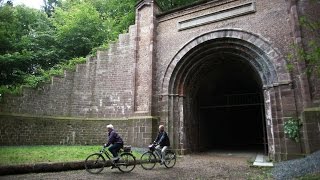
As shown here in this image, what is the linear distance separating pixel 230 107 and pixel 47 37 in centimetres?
1647

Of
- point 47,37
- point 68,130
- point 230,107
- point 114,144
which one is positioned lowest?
point 114,144

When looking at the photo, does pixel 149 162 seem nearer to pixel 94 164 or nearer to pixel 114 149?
pixel 114 149

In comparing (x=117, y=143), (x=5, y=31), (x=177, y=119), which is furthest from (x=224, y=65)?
(x=5, y=31)

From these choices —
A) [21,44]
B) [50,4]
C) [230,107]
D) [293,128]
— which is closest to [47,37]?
[21,44]

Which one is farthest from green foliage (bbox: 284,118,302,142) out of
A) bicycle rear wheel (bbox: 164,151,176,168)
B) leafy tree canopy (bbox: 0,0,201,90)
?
leafy tree canopy (bbox: 0,0,201,90)

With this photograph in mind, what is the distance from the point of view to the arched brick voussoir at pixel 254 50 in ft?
34.2

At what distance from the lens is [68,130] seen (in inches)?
538

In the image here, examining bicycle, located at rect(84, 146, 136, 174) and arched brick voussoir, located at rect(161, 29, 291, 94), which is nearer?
bicycle, located at rect(84, 146, 136, 174)

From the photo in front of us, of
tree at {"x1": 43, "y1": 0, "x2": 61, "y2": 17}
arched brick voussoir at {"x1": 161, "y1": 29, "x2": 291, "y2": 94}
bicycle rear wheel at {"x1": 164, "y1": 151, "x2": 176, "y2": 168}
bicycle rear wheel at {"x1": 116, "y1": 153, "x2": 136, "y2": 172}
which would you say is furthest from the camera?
tree at {"x1": 43, "y1": 0, "x2": 61, "y2": 17}

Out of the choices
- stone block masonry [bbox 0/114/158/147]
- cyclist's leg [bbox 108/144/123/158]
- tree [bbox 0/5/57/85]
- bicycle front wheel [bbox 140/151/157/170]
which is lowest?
bicycle front wheel [bbox 140/151/157/170]

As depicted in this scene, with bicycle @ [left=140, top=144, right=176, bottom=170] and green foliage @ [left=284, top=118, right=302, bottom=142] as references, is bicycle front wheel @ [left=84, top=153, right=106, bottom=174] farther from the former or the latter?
green foliage @ [left=284, top=118, right=302, bottom=142]

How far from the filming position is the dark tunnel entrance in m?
14.5

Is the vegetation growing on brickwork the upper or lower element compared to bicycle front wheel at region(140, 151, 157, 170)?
upper

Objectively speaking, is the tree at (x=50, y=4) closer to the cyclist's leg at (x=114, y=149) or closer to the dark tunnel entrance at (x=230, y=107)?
the dark tunnel entrance at (x=230, y=107)
